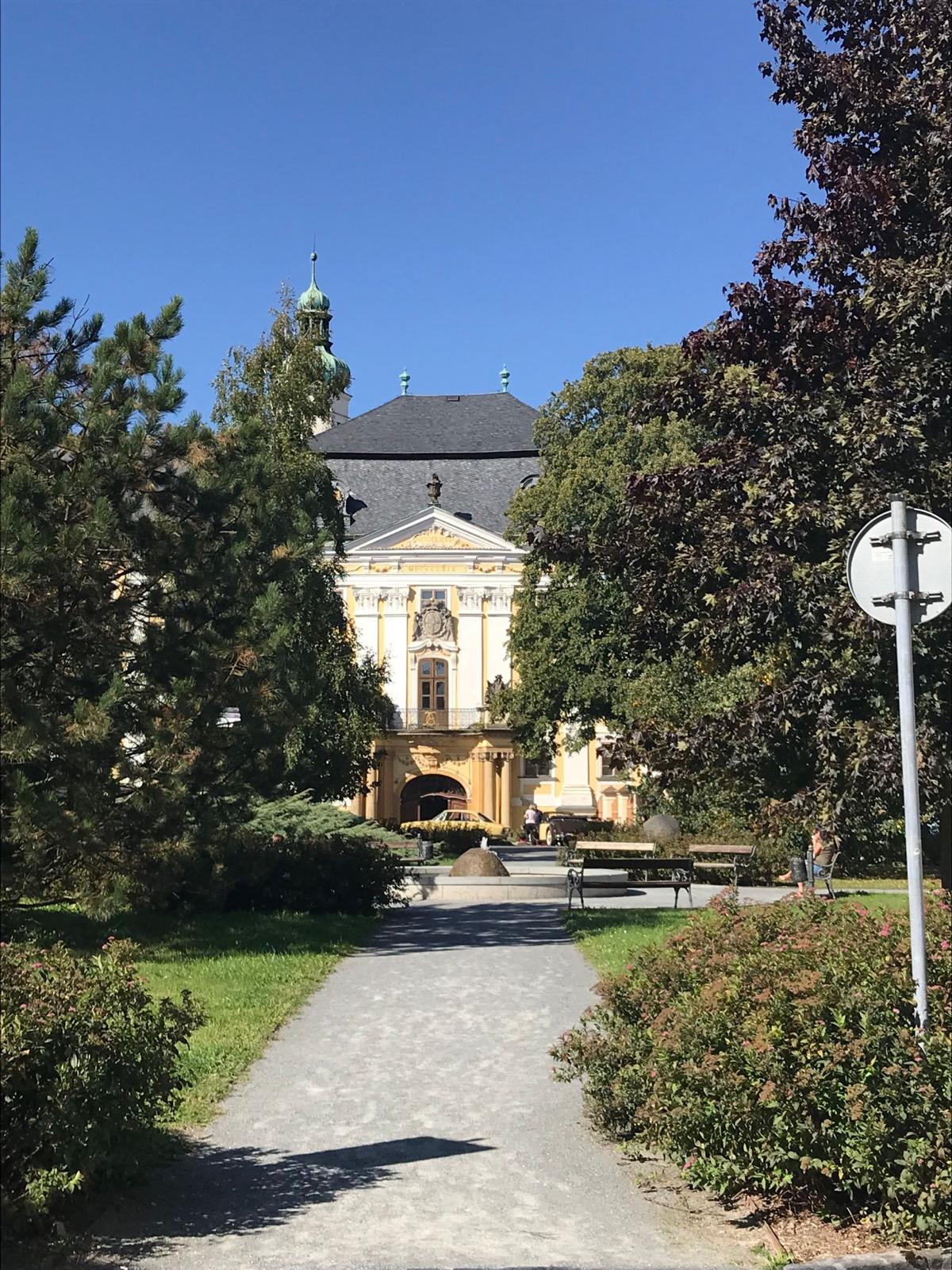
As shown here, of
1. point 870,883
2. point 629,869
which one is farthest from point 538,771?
point 629,869

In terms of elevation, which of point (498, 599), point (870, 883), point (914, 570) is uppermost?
point (498, 599)

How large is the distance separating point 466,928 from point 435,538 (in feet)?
108

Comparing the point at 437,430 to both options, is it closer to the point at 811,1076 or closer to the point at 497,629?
the point at 497,629

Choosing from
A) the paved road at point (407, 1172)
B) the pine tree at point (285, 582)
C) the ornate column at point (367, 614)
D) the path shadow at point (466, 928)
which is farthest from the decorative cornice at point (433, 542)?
the paved road at point (407, 1172)

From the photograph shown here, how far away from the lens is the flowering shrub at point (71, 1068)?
5.19 meters

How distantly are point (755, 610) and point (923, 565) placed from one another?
4.22 metres

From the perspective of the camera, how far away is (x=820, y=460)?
36.3ft

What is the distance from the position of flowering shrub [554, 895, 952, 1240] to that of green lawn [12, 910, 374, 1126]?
2.90 m

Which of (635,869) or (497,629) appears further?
(497,629)

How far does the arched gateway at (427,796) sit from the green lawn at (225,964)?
102ft

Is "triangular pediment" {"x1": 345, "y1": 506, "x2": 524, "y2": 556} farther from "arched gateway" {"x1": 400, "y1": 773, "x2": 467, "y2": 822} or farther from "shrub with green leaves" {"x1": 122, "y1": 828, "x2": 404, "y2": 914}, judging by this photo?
"shrub with green leaves" {"x1": 122, "y1": 828, "x2": 404, "y2": 914}

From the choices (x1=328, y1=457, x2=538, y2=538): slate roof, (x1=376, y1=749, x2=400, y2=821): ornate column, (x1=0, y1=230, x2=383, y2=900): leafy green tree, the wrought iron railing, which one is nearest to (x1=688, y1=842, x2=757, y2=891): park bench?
(x1=0, y1=230, x2=383, y2=900): leafy green tree

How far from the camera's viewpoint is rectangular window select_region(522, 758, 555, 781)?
4931 cm

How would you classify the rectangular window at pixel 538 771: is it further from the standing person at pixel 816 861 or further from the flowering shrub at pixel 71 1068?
the flowering shrub at pixel 71 1068
